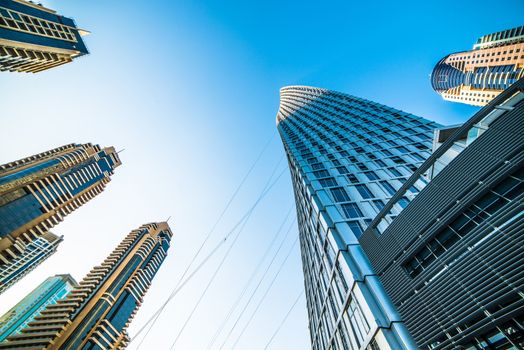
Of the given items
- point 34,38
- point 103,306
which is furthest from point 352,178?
point 103,306

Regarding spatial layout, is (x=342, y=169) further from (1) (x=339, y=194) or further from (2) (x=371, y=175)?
(1) (x=339, y=194)

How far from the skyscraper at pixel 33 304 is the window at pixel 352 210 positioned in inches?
8397

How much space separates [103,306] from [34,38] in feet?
353

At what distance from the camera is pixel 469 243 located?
35.6 ft

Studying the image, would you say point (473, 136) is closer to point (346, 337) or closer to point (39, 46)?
point (346, 337)

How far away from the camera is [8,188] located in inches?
3339

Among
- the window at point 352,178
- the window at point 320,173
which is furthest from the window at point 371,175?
the window at point 320,173

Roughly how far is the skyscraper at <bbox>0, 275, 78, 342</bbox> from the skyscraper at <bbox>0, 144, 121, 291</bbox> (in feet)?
90.3

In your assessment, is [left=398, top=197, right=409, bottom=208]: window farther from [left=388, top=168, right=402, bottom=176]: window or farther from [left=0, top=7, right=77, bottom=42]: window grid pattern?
[left=0, top=7, right=77, bottom=42]: window grid pattern

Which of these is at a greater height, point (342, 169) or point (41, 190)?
point (41, 190)

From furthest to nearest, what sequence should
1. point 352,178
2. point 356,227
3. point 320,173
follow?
1. point 320,173
2. point 352,178
3. point 356,227

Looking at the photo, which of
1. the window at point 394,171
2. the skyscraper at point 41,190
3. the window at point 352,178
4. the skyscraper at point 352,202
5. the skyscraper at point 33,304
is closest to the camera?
the skyscraper at point 352,202

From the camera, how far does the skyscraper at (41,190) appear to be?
265 feet

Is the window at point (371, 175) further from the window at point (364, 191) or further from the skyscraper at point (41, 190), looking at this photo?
the skyscraper at point (41, 190)
